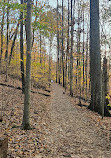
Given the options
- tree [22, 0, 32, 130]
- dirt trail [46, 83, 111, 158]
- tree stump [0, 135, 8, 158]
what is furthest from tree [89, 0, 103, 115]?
tree stump [0, 135, 8, 158]

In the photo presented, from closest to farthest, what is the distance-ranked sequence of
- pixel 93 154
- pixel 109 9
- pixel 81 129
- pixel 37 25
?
pixel 93 154, pixel 81 129, pixel 37 25, pixel 109 9

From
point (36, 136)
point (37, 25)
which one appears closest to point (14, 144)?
point (36, 136)

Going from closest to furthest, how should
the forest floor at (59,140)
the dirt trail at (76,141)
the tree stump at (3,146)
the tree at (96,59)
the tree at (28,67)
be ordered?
the tree stump at (3,146) < the forest floor at (59,140) < the dirt trail at (76,141) < the tree at (28,67) < the tree at (96,59)

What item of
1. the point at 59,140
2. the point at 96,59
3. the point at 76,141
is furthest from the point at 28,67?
the point at 96,59

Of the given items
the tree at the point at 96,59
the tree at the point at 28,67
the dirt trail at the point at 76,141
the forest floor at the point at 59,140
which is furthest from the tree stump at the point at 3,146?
the tree at the point at 96,59

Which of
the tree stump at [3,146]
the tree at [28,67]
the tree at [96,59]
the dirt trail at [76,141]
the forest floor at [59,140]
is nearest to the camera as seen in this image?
the tree stump at [3,146]

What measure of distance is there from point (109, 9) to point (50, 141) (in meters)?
10.6

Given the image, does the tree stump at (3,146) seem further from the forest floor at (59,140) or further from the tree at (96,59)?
the tree at (96,59)

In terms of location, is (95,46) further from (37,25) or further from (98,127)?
(98,127)

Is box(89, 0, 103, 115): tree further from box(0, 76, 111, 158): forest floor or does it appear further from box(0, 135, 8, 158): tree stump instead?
box(0, 135, 8, 158): tree stump

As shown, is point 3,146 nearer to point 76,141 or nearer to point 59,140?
point 59,140

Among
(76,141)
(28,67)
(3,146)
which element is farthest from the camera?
(28,67)

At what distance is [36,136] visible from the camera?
4.69 m

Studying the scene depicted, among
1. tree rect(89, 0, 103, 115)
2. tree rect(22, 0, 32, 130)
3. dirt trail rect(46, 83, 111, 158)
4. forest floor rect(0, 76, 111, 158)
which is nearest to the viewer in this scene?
forest floor rect(0, 76, 111, 158)
